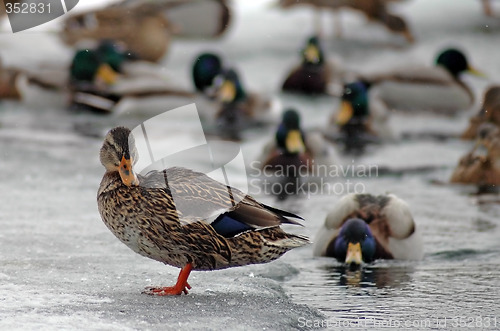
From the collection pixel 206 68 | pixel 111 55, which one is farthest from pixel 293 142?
pixel 111 55

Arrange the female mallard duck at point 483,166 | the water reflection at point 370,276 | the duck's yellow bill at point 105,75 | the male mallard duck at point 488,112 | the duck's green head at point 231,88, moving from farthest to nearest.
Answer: the duck's yellow bill at point 105,75 < the duck's green head at point 231,88 < the male mallard duck at point 488,112 < the female mallard duck at point 483,166 < the water reflection at point 370,276

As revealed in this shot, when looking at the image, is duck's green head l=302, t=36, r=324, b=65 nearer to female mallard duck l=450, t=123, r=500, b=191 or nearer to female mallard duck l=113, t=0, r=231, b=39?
female mallard duck l=113, t=0, r=231, b=39

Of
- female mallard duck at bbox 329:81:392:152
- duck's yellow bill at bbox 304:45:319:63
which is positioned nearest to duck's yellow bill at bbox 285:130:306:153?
female mallard duck at bbox 329:81:392:152

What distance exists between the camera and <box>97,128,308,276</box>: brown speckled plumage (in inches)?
183

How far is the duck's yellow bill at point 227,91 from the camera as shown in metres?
12.7

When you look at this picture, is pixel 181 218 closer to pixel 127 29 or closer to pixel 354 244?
pixel 354 244

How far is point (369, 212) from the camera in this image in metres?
6.88

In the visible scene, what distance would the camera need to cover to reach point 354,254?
250 inches

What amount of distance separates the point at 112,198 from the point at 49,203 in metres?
2.66

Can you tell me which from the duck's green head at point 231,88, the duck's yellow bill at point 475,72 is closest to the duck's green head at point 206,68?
the duck's green head at point 231,88

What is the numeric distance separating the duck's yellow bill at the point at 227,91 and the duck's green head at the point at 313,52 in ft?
6.05

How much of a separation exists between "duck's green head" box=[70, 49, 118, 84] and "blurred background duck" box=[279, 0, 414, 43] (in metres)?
3.64

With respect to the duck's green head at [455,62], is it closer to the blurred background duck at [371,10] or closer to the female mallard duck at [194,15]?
the blurred background duck at [371,10]

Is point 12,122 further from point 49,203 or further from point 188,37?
point 188,37
